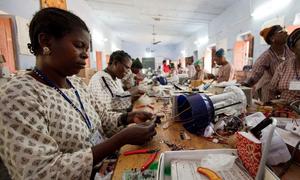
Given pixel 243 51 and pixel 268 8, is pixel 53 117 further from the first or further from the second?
pixel 243 51

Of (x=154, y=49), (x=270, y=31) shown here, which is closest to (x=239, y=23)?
(x=270, y=31)

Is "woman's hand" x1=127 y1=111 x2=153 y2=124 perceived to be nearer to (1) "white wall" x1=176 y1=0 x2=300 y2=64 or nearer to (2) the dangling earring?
(2) the dangling earring

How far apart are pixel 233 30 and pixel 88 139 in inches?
219

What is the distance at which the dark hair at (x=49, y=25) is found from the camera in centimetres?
74

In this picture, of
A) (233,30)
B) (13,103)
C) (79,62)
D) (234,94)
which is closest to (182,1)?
(233,30)

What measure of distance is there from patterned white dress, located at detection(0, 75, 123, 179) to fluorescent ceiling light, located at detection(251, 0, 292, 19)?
3938 millimetres

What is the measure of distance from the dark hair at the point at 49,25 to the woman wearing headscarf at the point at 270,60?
1.84 meters

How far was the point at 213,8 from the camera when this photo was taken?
208 inches

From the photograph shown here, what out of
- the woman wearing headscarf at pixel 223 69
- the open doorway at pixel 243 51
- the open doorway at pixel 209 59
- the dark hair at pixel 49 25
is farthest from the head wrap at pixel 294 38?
the open doorway at pixel 209 59

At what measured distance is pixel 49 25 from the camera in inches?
29.0

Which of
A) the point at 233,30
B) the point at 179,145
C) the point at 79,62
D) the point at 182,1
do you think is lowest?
the point at 179,145

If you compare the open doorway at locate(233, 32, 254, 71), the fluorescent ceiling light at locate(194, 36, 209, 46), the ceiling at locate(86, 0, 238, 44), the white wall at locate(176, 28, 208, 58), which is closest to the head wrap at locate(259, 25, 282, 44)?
the open doorway at locate(233, 32, 254, 71)

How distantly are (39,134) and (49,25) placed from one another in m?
0.45

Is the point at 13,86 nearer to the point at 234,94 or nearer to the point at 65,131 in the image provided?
the point at 65,131
